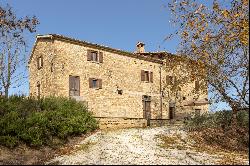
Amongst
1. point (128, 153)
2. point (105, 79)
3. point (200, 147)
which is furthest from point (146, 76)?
point (128, 153)

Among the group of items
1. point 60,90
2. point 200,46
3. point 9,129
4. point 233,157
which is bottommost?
point 233,157

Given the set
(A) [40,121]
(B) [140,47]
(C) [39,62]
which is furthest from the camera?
(B) [140,47]

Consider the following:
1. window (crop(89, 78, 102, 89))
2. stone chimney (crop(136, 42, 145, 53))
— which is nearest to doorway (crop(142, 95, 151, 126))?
window (crop(89, 78, 102, 89))

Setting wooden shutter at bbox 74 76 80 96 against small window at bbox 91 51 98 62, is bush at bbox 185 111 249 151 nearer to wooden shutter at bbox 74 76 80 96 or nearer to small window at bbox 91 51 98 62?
wooden shutter at bbox 74 76 80 96

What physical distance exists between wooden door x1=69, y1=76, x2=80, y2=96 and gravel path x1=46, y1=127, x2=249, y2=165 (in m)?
9.77

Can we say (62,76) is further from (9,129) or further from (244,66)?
(244,66)

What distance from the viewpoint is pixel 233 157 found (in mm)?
16453

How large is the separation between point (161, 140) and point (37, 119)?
23.4ft

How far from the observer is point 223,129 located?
22.4 metres

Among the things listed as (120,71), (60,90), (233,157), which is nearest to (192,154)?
(233,157)

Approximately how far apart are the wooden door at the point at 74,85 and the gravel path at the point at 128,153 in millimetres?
9772

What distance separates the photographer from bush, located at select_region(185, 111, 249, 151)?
2000 cm

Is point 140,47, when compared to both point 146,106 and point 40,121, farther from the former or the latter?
point 40,121

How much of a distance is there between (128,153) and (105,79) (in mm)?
17135
